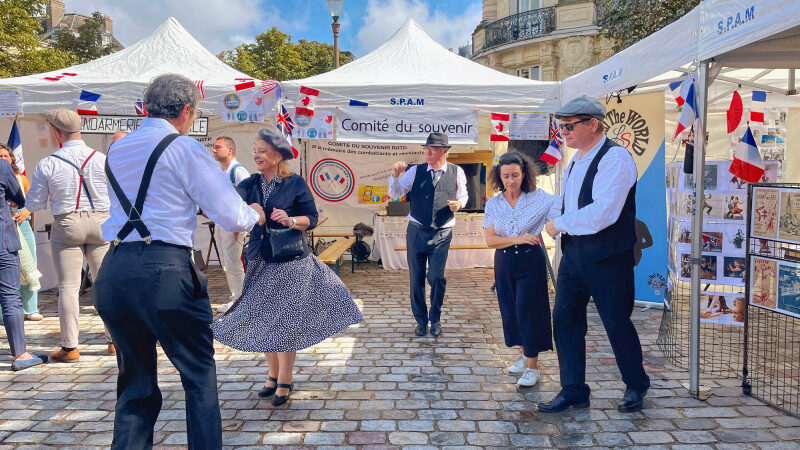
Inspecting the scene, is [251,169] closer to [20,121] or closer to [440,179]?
[20,121]

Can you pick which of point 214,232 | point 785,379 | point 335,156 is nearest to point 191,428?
point 785,379

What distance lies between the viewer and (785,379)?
14.5ft

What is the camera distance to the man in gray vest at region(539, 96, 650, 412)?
3.49 meters

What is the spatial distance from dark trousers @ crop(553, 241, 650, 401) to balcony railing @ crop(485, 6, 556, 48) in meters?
23.8

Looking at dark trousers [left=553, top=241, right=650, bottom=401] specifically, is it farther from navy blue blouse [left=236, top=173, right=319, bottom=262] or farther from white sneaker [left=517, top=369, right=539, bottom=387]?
navy blue blouse [left=236, top=173, right=319, bottom=262]

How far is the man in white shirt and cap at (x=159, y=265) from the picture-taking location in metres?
2.44

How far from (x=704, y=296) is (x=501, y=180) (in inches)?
84.8

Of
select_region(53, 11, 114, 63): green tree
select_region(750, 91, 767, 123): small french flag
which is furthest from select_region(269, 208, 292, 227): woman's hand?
select_region(53, 11, 114, 63): green tree

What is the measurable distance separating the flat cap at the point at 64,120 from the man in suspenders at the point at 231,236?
4.87ft

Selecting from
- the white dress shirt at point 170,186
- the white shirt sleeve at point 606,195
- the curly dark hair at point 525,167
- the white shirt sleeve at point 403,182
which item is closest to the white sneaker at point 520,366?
the curly dark hair at point 525,167

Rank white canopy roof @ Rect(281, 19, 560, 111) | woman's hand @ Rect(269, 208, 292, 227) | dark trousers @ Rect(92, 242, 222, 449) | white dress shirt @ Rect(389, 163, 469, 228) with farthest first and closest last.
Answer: white canopy roof @ Rect(281, 19, 560, 111) → white dress shirt @ Rect(389, 163, 469, 228) → woman's hand @ Rect(269, 208, 292, 227) → dark trousers @ Rect(92, 242, 222, 449)

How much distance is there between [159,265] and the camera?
8.01 ft

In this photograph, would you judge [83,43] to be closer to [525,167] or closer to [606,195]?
[525,167]

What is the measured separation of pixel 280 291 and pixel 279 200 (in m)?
0.58
